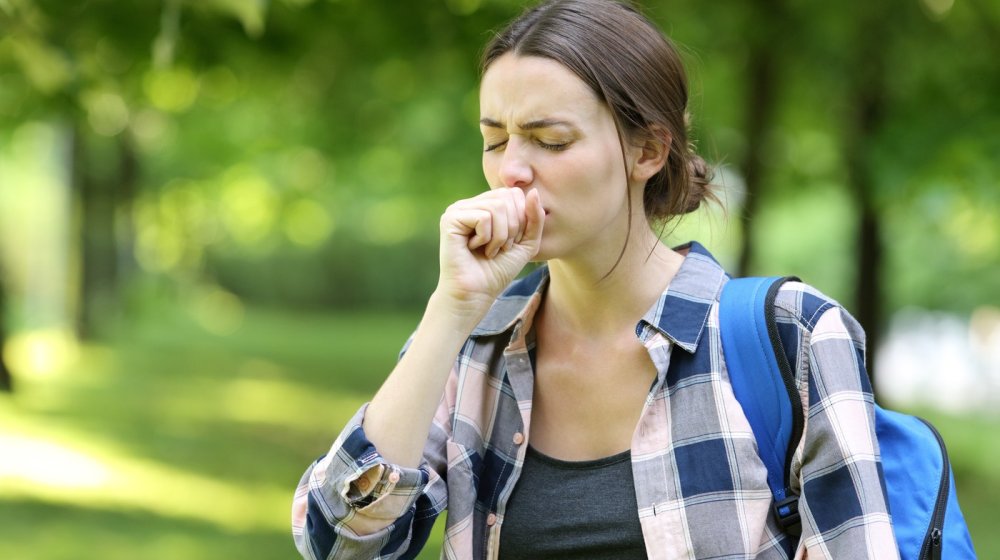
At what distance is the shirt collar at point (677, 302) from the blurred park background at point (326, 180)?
19cm

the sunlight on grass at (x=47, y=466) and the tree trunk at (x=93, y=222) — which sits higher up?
the tree trunk at (x=93, y=222)

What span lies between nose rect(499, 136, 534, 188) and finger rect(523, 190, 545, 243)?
0.11 feet

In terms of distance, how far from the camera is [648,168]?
220 centimetres

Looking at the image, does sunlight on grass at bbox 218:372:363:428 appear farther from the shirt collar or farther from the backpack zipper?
the backpack zipper

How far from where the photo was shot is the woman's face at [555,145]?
2.04 metres

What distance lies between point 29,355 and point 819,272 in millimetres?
12487

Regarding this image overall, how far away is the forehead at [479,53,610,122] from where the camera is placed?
2039 mm

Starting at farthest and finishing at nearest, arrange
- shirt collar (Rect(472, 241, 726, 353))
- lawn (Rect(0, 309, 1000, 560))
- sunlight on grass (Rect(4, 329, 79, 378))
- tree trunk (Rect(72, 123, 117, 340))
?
tree trunk (Rect(72, 123, 117, 340))
sunlight on grass (Rect(4, 329, 79, 378))
lawn (Rect(0, 309, 1000, 560))
shirt collar (Rect(472, 241, 726, 353))

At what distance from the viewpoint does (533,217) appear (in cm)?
207

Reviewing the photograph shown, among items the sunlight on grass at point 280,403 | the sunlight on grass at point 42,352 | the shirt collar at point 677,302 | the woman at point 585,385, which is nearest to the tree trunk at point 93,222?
the sunlight on grass at point 42,352

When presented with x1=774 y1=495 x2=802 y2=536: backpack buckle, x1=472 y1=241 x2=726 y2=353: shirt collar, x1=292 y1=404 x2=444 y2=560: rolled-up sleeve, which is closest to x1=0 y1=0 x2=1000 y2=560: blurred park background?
x1=472 y1=241 x2=726 y2=353: shirt collar

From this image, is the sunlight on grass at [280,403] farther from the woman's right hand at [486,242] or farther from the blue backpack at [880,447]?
the blue backpack at [880,447]

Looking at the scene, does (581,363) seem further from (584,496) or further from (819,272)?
(819,272)

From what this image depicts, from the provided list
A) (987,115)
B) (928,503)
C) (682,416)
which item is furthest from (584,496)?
(987,115)
